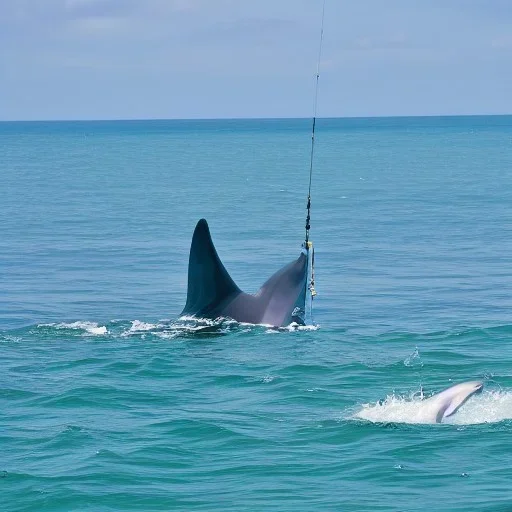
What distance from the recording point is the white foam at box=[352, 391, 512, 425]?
21656mm

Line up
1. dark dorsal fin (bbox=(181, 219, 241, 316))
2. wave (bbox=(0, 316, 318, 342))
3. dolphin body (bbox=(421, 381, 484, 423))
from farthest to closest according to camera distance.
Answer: wave (bbox=(0, 316, 318, 342)), dark dorsal fin (bbox=(181, 219, 241, 316)), dolphin body (bbox=(421, 381, 484, 423))

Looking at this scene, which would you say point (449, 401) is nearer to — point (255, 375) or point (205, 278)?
point (255, 375)

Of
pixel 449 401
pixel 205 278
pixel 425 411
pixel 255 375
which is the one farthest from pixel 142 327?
pixel 449 401

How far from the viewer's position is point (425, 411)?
21812 mm

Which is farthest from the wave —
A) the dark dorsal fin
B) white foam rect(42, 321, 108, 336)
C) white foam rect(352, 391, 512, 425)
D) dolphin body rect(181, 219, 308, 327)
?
white foam rect(352, 391, 512, 425)

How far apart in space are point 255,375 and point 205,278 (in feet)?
15.9

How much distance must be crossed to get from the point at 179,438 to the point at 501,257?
2838 centimetres

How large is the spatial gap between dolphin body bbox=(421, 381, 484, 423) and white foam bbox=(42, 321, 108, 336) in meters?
11.4

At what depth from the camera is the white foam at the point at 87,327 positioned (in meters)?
31.2

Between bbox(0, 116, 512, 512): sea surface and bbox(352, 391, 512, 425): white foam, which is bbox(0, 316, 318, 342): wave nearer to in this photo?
bbox(0, 116, 512, 512): sea surface

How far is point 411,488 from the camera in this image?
1819 cm

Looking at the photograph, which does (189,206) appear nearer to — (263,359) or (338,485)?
(263,359)

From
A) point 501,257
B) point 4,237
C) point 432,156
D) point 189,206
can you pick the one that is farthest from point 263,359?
point 432,156

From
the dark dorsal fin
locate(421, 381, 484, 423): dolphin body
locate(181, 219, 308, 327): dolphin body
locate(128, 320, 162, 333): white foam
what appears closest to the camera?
locate(421, 381, 484, 423): dolphin body
